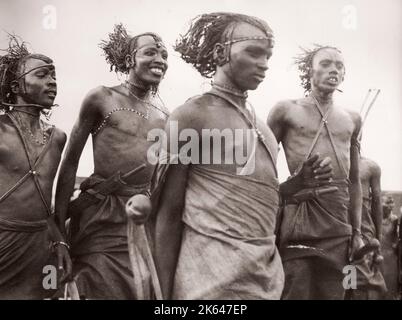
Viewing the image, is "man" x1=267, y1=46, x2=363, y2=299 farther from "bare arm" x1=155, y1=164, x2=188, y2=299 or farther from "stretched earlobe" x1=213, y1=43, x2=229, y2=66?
"bare arm" x1=155, y1=164, x2=188, y2=299

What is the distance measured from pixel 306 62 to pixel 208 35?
89 centimetres

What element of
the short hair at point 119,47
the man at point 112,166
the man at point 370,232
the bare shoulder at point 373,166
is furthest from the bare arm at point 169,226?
the bare shoulder at point 373,166

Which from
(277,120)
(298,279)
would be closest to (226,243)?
(298,279)

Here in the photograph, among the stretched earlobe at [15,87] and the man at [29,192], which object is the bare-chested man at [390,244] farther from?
the stretched earlobe at [15,87]

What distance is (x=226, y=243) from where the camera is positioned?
10.8 feet

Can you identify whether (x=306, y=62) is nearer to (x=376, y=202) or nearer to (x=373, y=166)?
(x=373, y=166)

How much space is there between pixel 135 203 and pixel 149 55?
1167 mm

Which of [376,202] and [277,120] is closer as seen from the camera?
[277,120]

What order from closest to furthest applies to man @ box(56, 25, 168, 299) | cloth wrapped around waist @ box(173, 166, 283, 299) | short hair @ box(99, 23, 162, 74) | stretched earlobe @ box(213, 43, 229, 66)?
cloth wrapped around waist @ box(173, 166, 283, 299), stretched earlobe @ box(213, 43, 229, 66), man @ box(56, 25, 168, 299), short hair @ box(99, 23, 162, 74)

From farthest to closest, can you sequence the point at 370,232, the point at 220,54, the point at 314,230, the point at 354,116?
the point at 370,232 < the point at 354,116 < the point at 314,230 < the point at 220,54

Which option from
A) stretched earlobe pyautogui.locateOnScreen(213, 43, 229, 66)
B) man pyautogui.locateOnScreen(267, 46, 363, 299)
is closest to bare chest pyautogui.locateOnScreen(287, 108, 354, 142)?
man pyautogui.locateOnScreen(267, 46, 363, 299)

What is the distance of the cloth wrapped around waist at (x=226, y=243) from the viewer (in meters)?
3.27

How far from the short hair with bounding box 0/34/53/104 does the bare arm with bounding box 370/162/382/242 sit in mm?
1993

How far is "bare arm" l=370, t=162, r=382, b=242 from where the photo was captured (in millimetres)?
4397
